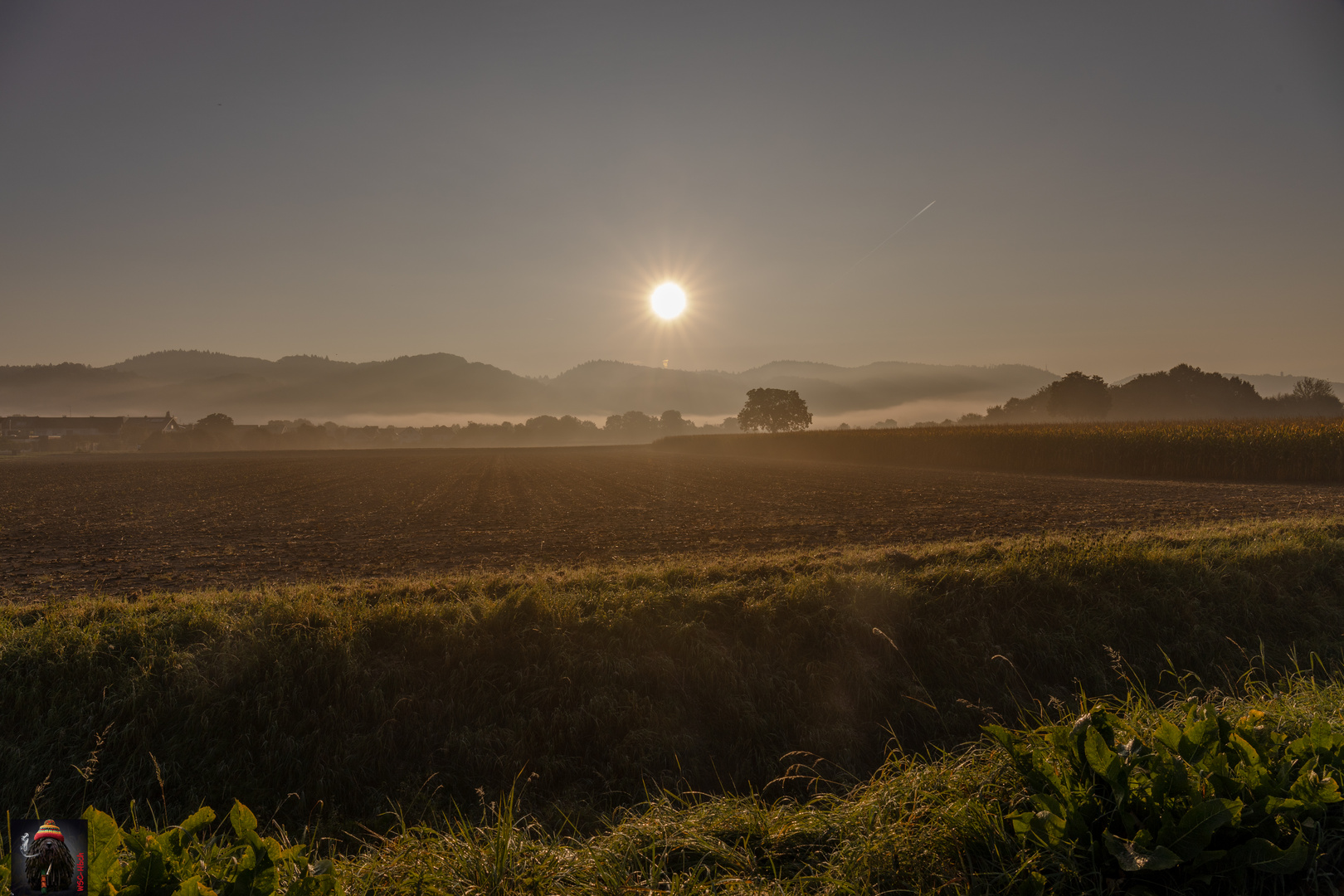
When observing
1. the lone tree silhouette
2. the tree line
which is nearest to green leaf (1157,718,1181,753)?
the tree line

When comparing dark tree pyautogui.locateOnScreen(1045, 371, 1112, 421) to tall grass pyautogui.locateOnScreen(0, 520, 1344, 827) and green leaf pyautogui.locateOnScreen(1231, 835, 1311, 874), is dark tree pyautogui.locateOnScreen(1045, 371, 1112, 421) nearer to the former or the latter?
tall grass pyautogui.locateOnScreen(0, 520, 1344, 827)

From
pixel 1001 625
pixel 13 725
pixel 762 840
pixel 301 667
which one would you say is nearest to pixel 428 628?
pixel 301 667

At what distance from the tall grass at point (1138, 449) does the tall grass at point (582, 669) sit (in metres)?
29.9

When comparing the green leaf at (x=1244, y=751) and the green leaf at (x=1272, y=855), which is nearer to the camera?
the green leaf at (x=1272, y=855)

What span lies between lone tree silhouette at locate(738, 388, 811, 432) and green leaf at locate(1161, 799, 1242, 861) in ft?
395

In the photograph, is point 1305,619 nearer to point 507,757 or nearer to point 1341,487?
point 507,757

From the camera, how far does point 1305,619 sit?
9.56m

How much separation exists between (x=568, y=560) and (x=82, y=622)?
8439mm

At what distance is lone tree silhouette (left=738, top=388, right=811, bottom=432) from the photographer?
4788 inches

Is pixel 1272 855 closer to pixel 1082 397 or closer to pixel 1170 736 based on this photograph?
pixel 1170 736

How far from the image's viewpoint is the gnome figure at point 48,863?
84.0 inches

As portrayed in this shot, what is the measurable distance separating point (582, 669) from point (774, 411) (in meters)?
118

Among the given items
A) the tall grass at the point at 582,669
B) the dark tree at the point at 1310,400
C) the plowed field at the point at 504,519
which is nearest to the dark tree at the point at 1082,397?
the dark tree at the point at 1310,400

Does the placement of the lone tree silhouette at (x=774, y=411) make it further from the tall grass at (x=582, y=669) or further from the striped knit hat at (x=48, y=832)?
the striped knit hat at (x=48, y=832)
